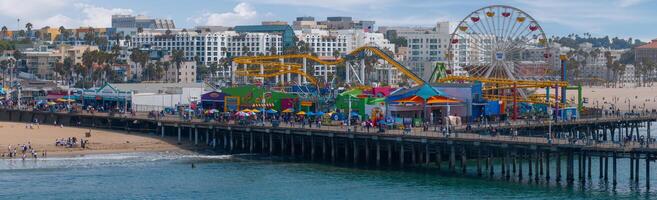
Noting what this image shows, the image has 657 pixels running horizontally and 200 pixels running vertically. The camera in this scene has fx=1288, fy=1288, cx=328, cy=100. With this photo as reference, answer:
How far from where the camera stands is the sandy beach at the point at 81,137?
90438 mm

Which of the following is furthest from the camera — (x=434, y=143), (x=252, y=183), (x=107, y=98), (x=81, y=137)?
(x=107, y=98)

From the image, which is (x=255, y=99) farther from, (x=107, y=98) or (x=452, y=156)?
(x=452, y=156)

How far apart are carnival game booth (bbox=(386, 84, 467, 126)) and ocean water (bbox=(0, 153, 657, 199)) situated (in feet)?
52.4

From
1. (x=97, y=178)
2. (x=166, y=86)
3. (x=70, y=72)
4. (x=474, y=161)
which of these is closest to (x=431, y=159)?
(x=474, y=161)

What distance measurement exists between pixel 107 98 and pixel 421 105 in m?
Answer: 34.5

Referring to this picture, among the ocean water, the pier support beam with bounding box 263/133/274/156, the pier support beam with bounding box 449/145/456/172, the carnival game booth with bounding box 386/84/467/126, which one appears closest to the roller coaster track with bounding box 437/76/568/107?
the carnival game booth with bounding box 386/84/467/126

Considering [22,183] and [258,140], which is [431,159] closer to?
[258,140]

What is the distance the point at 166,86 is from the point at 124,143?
136 feet

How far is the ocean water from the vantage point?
6869 centimetres

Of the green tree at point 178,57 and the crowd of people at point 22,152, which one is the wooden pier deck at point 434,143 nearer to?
the crowd of people at point 22,152

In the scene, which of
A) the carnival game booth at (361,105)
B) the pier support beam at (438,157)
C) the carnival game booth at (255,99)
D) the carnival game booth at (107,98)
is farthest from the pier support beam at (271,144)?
the carnival game booth at (107,98)

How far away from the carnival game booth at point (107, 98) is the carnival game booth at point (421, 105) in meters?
28.0

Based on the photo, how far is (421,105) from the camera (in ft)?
326

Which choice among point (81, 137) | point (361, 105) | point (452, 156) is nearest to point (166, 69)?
point (81, 137)
